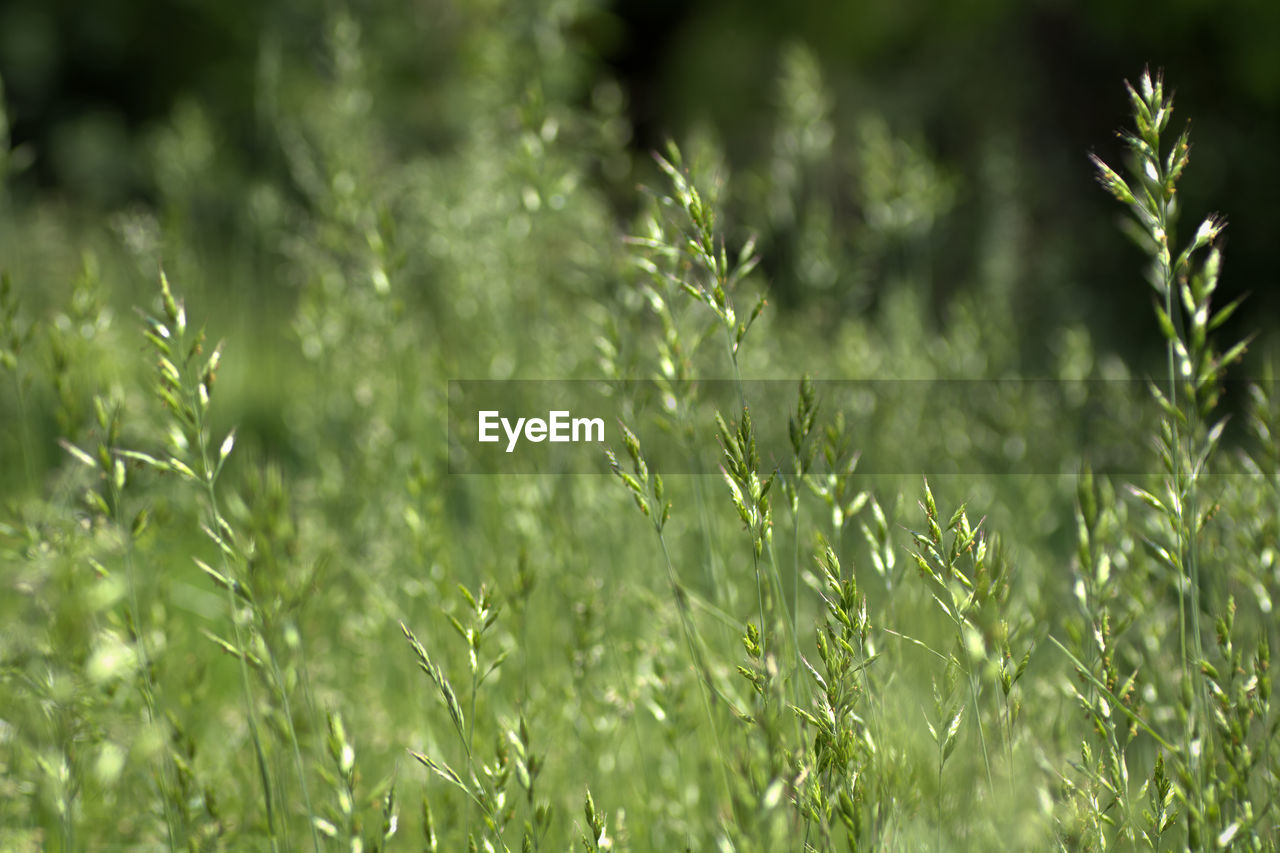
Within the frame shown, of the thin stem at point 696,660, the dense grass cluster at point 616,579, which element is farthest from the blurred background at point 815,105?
the thin stem at point 696,660

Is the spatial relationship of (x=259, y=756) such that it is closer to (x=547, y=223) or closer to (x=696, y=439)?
(x=696, y=439)

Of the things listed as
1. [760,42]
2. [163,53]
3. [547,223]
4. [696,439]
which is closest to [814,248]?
[547,223]

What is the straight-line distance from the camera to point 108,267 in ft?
17.6

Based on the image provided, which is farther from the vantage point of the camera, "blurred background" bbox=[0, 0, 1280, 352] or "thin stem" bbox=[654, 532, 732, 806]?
"blurred background" bbox=[0, 0, 1280, 352]

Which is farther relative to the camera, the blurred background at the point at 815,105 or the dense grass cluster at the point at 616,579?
the blurred background at the point at 815,105

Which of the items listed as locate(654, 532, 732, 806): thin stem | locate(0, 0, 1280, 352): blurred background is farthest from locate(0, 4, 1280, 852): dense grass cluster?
locate(0, 0, 1280, 352): blurred background

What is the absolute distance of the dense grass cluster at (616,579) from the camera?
106cm

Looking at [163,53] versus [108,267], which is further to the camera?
[163,53]

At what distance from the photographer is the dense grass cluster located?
Result: 1059mm

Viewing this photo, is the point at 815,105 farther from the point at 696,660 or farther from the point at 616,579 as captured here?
the point at 696,660

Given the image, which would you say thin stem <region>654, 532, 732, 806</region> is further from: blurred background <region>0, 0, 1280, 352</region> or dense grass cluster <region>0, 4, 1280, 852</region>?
blurred background <region>0, 0, 1280, 352</region>

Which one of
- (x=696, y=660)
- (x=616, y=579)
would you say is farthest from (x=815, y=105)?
(x=696, y=660)

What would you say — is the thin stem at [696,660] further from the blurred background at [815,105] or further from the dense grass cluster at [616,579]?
the blurred background at [815,105]

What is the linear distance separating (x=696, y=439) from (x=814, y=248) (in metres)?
1.42
